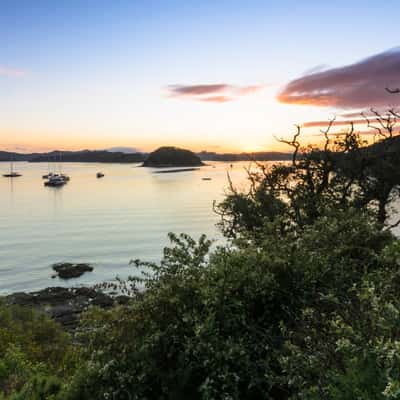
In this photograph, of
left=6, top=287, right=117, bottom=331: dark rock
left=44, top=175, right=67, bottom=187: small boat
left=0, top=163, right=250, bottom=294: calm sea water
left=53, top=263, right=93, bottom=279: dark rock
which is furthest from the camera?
left=44, top=175, right=67, bottom=187: small boat

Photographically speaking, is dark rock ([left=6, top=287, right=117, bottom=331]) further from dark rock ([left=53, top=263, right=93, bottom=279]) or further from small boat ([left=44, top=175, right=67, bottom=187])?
small boat ([left=44, top=175, right=67, bottom=187])

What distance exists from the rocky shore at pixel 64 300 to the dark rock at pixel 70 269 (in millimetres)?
3898

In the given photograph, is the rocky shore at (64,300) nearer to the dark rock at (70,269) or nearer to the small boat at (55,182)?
the dark rock at (70,269)

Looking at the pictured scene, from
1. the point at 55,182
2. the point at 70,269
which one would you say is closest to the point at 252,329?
the point at 70,269

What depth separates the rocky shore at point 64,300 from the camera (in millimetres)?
24223

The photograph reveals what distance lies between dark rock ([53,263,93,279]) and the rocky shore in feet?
12.8

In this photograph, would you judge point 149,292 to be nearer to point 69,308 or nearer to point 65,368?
point 65,368

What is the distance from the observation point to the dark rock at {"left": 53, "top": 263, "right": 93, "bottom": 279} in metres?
32.8

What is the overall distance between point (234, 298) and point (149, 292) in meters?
1.55

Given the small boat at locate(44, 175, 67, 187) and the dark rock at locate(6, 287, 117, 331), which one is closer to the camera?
the dark rock at locate(6, 287, 117, 331)

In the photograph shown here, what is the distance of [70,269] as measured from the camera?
33625 mm

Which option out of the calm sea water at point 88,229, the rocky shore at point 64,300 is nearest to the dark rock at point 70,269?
the calm sea water at point 88,229

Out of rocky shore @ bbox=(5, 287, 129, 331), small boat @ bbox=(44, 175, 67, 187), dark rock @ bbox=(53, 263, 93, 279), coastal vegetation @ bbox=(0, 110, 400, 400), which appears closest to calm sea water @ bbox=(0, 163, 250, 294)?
dark rock @ bbox=(53, 263, 93, 279)

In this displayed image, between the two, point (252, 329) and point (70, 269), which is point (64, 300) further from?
point (252, 329)
